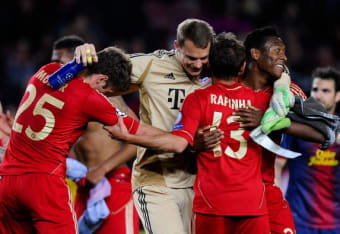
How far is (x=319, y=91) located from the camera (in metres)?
6.68

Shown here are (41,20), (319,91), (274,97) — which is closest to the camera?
(274,97)

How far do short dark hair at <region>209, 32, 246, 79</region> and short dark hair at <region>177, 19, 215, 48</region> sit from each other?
13 centimetres

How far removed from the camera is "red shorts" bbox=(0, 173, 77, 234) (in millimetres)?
4434

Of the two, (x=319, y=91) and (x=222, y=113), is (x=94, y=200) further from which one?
(x=319, y=91)

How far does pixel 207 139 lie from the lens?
4.31 m

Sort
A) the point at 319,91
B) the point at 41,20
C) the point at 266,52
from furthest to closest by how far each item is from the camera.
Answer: the point at 41,20, the point at 319,91, the point at 266,52

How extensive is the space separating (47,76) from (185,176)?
131 centimetres

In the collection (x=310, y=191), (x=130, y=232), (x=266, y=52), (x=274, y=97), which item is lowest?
(x=130, y=232)

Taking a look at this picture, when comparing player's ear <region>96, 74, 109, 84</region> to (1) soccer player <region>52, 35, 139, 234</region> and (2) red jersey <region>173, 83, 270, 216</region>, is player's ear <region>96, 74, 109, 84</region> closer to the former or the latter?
(2) red jersey <region>173, 83, 270, 216</region>

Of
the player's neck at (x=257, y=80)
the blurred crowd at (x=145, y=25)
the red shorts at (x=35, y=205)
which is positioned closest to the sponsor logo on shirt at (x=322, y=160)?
the player's neck at (x=257, y=80)

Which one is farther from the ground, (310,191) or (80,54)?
(80,54)

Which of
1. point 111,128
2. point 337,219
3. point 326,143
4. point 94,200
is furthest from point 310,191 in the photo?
point 111,128

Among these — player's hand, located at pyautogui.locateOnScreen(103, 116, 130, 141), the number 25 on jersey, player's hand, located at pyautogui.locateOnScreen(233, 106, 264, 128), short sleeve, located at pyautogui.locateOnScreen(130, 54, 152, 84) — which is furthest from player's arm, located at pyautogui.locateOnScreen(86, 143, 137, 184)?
player's hand, located at pyautogui.locateOnScreen(233, 106, 264, 128)

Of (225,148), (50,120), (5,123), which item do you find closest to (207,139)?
(225,148)
